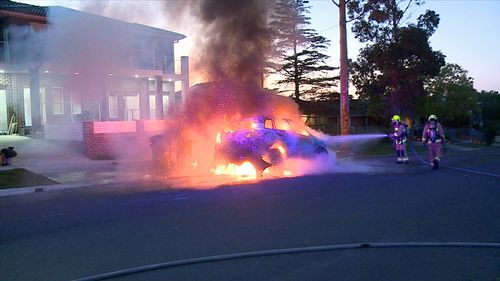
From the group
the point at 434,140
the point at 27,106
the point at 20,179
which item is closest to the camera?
the point at 20,179

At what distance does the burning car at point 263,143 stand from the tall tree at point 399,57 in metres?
19.1

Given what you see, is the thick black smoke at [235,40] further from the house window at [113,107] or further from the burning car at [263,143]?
the house window at [113,107]

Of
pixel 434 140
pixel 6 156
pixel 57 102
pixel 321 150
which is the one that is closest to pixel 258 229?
pixel 321 150

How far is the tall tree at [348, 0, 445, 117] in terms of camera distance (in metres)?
31.4

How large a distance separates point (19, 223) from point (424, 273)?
18.6 feet

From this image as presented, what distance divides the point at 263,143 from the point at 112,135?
8.35m

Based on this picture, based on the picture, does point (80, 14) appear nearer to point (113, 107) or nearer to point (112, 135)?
point (112, 135)

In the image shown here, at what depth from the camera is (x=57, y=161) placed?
1652cm

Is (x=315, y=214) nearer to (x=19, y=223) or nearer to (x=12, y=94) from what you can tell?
(x=19, y=223)

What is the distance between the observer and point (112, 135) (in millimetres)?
19016

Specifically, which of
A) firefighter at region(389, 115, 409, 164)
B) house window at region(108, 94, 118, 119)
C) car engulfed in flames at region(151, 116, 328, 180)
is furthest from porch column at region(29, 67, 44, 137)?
firefighter at region(389, 115, 409, 164)

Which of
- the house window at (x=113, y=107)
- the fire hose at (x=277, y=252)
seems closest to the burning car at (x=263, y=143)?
the fire hose at (x=277, y=252)

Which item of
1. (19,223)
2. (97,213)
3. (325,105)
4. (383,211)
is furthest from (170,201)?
(325,105)

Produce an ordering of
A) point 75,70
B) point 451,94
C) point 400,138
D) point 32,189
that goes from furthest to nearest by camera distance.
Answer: point 451,94, point 400,138, point 75,70, point 32,189
